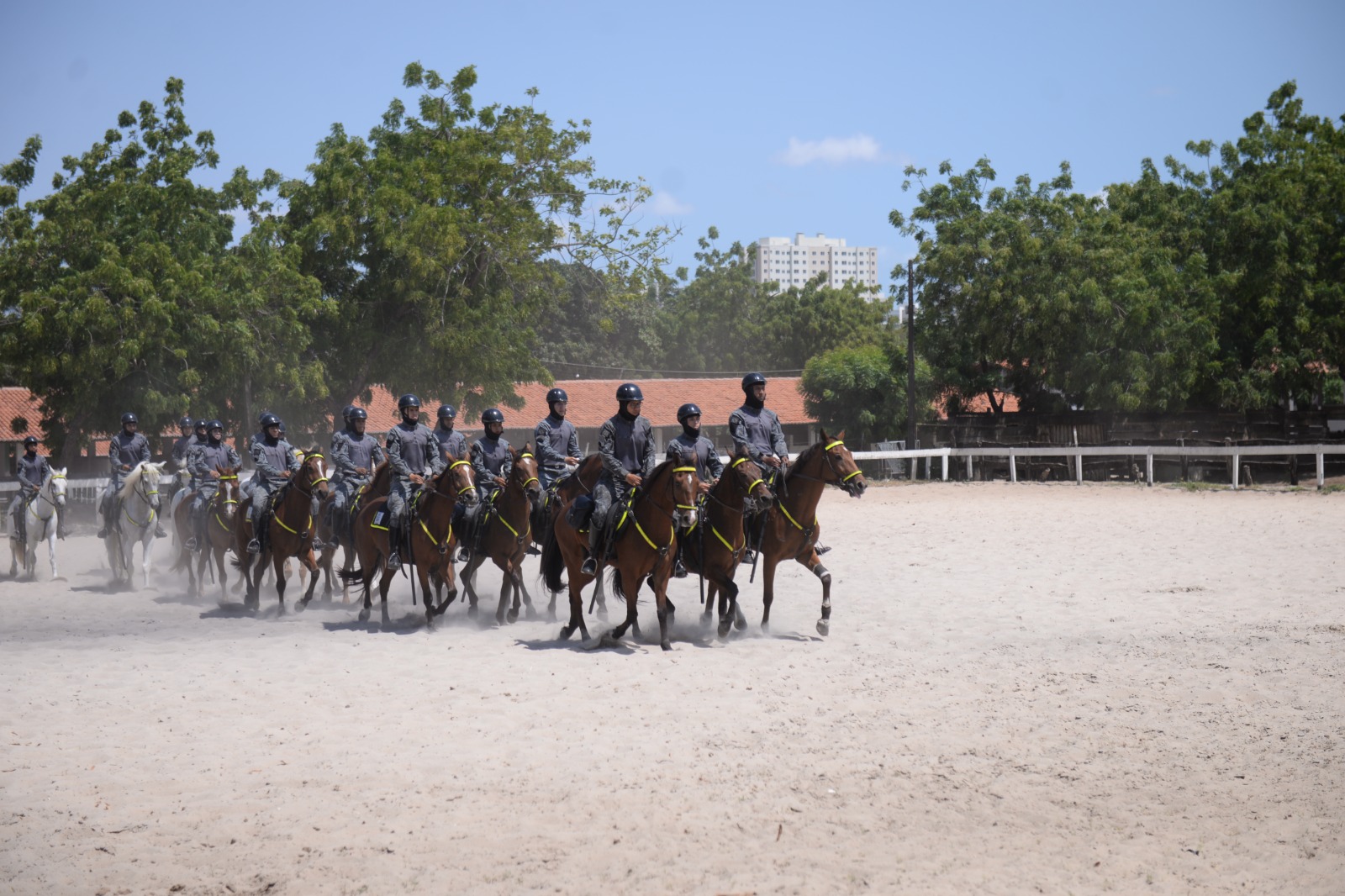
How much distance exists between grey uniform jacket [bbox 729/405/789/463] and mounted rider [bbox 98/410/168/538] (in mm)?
10647

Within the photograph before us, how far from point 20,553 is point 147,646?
879 cm

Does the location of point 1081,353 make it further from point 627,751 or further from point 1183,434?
point 627,751

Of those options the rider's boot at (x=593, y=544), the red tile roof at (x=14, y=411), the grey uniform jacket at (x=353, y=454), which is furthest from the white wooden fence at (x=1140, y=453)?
the red tile roof at (x=14, y=411)

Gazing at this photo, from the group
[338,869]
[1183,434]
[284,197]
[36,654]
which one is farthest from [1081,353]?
[338,869]

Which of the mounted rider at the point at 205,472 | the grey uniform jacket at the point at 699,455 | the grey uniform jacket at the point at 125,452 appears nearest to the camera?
the grey uniform jacket at the point at 699,455

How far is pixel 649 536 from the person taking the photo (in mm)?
11773

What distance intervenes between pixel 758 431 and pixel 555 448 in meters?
2.69

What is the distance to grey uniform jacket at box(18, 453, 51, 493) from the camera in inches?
775

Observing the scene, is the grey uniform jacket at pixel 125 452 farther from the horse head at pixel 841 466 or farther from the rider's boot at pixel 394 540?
the horse head at pixel 841 466

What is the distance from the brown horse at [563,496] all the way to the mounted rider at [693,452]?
37.2 inches

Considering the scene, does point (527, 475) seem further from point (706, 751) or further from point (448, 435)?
point (706, 751)

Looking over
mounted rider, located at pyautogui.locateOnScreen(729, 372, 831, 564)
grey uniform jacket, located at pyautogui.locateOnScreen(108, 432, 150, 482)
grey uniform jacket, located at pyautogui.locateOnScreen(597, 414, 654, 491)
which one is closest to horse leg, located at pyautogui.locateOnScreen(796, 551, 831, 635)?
mounted rider, located at pyautogui.locateOnScreen(729, 372, 831, 564)

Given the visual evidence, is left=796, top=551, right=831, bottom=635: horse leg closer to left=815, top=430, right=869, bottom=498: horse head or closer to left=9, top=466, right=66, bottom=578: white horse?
left=815, top=430, right=869, bottom=498: horse head

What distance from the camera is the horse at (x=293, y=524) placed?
15.0 m
